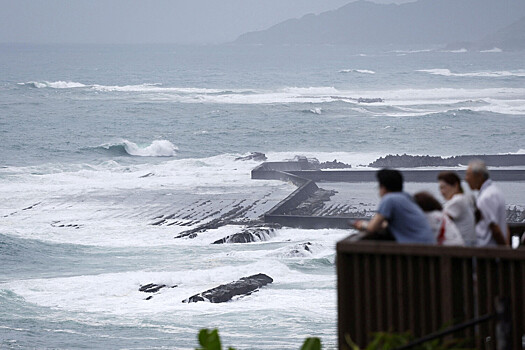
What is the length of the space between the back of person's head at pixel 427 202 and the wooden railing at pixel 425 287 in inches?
16.8

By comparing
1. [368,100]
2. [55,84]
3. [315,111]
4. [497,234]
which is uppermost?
[55,84]

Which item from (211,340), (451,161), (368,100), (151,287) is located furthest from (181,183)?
(368,100)

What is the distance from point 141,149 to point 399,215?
4685cm

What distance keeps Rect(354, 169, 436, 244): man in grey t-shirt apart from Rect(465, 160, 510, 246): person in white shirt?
44 cm

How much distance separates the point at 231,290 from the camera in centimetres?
1739

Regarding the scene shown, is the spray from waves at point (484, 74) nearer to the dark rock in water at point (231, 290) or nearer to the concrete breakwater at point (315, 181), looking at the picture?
the concrete breakwater at point (315, 181)

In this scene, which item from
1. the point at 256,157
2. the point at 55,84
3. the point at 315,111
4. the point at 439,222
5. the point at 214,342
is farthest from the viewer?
the point at 55,84

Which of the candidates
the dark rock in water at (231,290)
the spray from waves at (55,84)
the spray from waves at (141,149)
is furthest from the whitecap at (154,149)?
the spray from waves at (55,84)

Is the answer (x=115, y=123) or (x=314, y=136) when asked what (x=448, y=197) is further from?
(x=115, y=123)

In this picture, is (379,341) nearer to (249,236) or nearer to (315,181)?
(249,236)

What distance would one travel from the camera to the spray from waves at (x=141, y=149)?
50.9 meters

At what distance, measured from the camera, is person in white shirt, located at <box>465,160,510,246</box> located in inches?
236

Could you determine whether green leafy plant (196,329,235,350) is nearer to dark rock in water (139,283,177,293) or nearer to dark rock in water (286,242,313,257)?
dark rock in water (139,283,177,293)

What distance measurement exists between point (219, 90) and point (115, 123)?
27727 millimetres
